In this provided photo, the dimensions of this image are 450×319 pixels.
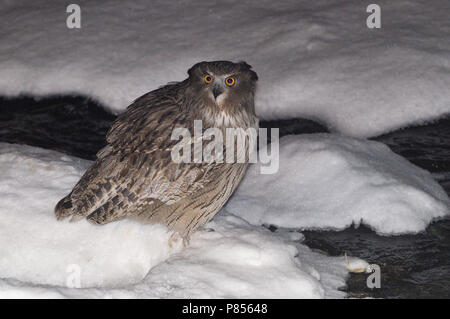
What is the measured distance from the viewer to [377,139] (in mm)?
5469

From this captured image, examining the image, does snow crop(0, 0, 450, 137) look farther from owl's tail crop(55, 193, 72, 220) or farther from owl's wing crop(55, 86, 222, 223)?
owl's tail crop(55, 193, 72, 220)

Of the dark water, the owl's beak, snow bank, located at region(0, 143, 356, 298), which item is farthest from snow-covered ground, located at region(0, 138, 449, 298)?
Result: the owl's beak

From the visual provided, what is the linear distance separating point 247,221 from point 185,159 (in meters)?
0.85

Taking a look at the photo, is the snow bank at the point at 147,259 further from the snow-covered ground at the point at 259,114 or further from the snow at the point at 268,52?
the snow at the point at 268,52

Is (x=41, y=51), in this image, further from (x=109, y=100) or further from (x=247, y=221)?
(x=247, y=221)

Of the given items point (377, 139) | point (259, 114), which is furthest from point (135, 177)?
point (377, 139)

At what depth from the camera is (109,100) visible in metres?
6.02

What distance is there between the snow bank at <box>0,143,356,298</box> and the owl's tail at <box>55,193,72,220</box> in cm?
7

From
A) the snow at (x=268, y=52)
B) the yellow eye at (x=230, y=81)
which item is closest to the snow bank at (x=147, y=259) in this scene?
the yellow eye at (x=230, y=81)

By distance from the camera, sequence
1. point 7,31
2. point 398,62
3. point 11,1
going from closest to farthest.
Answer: point 398,62 < point 7,31 < point 11,1

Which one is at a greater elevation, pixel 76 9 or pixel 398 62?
pixel 76 9

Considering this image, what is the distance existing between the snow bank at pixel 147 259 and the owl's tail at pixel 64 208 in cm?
7

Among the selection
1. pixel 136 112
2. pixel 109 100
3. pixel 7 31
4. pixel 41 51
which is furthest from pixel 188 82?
pixel 7 31

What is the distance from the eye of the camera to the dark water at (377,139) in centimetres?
381
